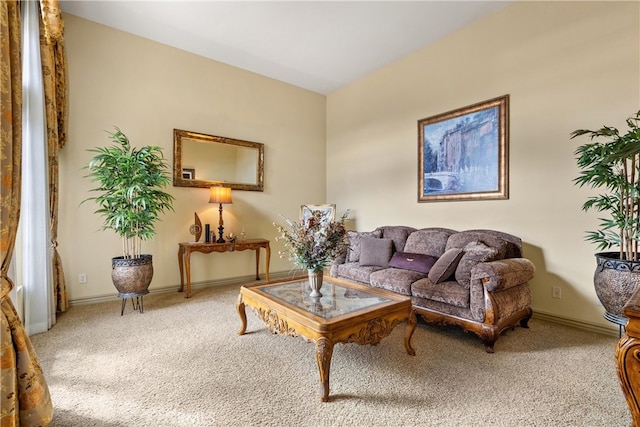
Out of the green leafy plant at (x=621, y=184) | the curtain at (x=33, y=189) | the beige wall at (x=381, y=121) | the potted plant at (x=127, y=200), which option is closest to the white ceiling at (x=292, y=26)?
the beige wall at (x=381, y=121)

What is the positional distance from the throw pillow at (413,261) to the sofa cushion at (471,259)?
473mm

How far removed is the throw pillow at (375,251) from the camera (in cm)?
373

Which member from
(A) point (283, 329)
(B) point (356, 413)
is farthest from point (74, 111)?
(B) point (356, 413)

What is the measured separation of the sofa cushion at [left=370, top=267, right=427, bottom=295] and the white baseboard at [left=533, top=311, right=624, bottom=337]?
1276mm

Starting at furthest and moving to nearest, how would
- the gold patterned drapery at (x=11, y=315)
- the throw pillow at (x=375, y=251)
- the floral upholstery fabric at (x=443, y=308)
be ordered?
the throw pillow at (x=375, y=251)
the floral upholstery fabric at (x=443, y=308)
the gold patterned drapery at (x=11, y=315)

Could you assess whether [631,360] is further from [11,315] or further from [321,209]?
[321,209]

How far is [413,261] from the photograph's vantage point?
332 cm

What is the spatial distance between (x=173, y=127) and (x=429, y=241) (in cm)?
383

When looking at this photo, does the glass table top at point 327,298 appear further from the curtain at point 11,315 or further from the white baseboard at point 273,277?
the white baseboard at point 273,277

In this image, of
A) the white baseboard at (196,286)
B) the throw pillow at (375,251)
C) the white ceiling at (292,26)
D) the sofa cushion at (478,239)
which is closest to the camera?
the sofa cushion at (478,239)

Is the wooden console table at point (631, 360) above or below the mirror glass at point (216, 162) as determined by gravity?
below

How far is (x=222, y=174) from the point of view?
15.3 ft

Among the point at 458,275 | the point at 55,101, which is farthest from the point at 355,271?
the point at 55,101

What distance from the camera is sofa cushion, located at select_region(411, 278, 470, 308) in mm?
2559
